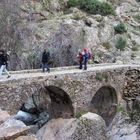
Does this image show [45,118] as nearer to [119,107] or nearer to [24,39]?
[119,107]

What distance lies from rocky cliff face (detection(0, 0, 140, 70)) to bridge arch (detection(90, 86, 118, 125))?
5426mm

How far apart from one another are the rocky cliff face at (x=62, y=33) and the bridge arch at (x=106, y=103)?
543cm

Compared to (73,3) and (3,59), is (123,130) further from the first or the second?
(73,3)

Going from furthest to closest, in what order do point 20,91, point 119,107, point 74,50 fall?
point 74,50 < point 119,107 < point 20,91

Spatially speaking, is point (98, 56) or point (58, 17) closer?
point (98, 56)

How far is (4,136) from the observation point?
367 inches

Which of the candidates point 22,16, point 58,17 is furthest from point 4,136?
point 58,17

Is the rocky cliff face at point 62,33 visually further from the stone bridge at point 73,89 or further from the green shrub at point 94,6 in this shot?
the stone bridge at point 73,89

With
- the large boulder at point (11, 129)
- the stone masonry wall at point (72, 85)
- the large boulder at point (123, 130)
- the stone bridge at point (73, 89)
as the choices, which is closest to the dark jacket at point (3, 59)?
the stone bridge at point (73, 89)

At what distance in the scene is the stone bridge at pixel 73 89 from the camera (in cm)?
1984

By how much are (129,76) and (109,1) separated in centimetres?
1712

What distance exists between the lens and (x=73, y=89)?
911 inches

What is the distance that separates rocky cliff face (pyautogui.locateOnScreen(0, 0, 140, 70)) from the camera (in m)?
30.5

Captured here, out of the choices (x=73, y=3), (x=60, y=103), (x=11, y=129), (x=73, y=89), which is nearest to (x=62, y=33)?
(x=73, y=3)
